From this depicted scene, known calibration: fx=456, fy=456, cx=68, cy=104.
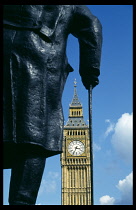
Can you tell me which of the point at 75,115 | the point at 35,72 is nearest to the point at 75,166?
the point at 75,115

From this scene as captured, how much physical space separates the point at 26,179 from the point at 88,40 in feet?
4.75

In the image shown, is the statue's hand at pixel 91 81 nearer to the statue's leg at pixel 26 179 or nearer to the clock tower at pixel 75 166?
the statue's leg at pixel 26 179

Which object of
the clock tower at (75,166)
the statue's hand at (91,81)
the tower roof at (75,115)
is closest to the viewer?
the statue's hand at (91,81)

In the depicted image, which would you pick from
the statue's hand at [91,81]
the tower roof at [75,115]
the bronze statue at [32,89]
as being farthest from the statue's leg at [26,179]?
the tower roof at [75,115]

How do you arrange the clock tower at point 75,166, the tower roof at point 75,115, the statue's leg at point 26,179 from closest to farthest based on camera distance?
1. the statue's leg at point 26,179
2. the clock tower at point 75,166
3. the tower roof at point 75,115

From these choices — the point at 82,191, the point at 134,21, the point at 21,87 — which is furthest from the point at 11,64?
the point at 82,191

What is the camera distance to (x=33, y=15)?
3.69 metres

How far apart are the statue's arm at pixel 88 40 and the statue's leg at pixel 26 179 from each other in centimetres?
93

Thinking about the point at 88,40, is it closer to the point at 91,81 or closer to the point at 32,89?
the point at 91,81

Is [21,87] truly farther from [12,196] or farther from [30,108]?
[12,196]

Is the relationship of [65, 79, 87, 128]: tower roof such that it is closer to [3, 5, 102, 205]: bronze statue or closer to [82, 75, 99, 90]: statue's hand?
[82, 75, 99, 90]: statue's hand

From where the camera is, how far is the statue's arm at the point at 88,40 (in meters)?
4.04

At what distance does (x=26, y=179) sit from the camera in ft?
11.2

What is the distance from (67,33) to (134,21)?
60 centimetres
